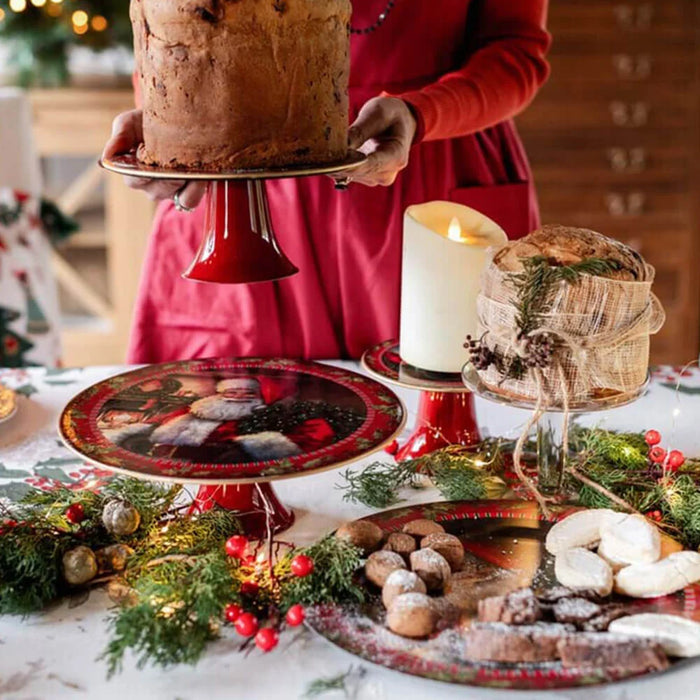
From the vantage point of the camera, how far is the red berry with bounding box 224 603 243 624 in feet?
2.63

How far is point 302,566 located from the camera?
2.71 ft

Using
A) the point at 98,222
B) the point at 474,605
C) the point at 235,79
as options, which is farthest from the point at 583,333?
the point at 98,222

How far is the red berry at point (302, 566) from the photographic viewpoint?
32.5 inches

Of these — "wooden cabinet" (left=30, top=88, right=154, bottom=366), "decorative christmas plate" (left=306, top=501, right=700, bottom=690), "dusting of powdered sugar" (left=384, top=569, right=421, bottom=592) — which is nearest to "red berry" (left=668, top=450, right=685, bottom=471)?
"decorative christmas plate" (left=306, top=501, right=700, bottom=690)

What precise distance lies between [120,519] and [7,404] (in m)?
0.41

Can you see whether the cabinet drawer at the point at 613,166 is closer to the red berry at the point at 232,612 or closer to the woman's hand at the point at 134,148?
the woman's hand at the point at 134,148

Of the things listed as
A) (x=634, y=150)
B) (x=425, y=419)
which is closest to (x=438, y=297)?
(x=425, y=419)

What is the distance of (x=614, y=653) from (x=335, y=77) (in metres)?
0.57

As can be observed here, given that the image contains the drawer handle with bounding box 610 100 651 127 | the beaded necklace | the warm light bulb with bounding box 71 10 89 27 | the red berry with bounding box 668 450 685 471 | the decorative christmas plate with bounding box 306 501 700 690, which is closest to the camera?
the decorative christmas plate with bounding box 306 501 700 690

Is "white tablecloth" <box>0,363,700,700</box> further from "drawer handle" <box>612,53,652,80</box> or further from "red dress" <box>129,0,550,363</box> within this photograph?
"drawer handle" <box>612,53,652,80</box>

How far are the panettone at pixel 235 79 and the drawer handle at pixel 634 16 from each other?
7.76ft

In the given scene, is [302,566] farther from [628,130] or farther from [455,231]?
[628,130]

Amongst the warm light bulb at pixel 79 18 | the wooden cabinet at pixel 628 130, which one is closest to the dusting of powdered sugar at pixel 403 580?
the warm light bulb at pixel 79 18

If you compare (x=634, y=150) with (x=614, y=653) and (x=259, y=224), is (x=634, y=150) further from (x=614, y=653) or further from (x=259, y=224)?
(x=614, y=653)
